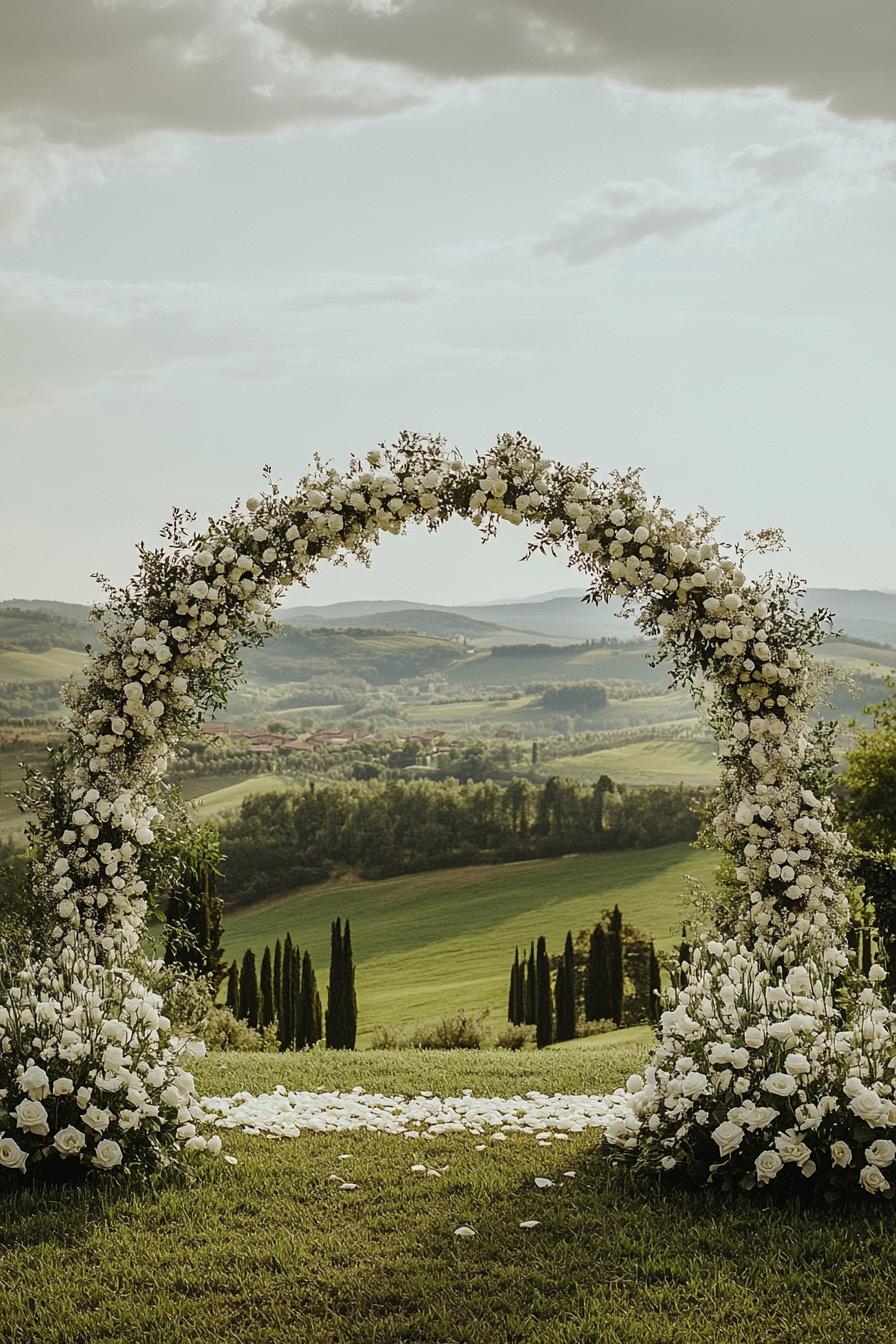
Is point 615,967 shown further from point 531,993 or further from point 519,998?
point 519,998

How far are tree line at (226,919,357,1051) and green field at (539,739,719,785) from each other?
39293 mm

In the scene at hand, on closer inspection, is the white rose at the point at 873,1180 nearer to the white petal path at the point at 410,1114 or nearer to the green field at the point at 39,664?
the white petal path at the point at 410,1114

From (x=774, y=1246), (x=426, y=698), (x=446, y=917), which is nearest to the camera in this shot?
(x=774, y=1246)

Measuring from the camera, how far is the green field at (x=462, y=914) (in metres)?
48.0

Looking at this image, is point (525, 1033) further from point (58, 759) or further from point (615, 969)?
point (58, 759)

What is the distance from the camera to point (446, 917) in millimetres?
51406

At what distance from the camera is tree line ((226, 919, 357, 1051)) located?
93.5 ft

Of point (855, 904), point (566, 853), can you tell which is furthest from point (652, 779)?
point (855, 904)

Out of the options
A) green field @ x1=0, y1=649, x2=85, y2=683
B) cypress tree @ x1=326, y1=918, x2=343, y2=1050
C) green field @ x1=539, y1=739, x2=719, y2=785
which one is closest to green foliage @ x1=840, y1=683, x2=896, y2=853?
cypress tree @ x1=326, y1=918, x2=343, y2=1050

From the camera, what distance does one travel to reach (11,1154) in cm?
561

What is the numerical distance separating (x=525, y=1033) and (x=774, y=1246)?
2783cm

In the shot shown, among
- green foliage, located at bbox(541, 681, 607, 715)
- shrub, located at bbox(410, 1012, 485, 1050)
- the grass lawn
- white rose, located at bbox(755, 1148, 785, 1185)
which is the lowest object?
shrub, located at bbox(410, 1012, 485, 1050)

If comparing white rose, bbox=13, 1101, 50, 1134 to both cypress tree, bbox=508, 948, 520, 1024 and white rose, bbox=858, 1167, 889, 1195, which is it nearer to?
white rose, bbox=858, 1167, 889, 1195

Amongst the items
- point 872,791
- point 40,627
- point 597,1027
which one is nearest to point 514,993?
point 597,1027
